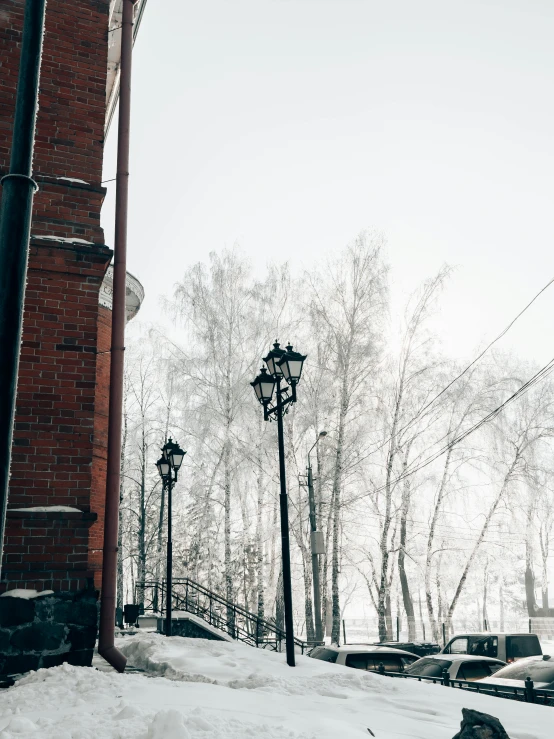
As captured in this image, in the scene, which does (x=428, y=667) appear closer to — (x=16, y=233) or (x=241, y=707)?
(x=241, y=707)

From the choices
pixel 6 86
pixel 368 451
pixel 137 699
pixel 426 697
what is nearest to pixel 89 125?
pixel 6 86

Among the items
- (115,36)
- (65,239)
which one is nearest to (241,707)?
(65,239)

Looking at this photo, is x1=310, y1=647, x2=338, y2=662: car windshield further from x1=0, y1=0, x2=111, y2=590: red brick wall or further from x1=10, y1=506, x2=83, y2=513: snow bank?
x1=10, y1=506, x2=83, y2=513: snow bank

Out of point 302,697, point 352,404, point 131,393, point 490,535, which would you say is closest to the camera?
point 302,697

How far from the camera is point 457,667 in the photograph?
9.71 metres

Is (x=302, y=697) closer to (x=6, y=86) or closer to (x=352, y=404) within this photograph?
(x=6, y=86)

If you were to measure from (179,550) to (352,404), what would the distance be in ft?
85.7

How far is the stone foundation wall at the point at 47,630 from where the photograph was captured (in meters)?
5.84

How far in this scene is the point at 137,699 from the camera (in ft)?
15.6

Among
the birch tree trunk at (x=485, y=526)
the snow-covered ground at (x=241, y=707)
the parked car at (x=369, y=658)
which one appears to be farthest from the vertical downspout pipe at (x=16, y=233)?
the birch tree trunk at (x=485, y=526)

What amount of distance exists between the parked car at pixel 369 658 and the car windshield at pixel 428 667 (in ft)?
0.93

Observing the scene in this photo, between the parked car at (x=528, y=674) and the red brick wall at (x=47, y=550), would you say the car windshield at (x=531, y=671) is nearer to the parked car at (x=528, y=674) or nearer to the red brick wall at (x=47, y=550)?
the parked car at (x=528, y=674)

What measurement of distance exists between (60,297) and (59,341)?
518 mm

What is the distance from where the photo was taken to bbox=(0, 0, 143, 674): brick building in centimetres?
611
